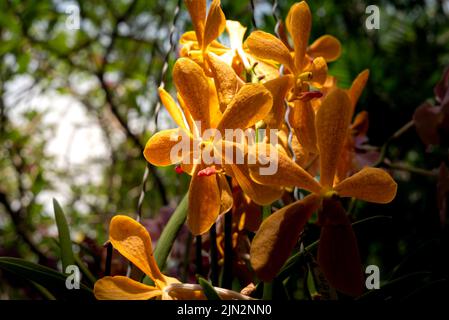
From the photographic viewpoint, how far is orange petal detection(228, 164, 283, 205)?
41 centimetres

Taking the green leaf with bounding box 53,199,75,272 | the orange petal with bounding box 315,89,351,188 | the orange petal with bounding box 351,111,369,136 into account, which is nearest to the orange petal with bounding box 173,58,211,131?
the orange petal with bounding box 315,89,351,188

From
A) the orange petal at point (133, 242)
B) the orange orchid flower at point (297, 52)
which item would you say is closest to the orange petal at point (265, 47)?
the orange orchid flower at point (297, 52)

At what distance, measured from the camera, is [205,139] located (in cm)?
45

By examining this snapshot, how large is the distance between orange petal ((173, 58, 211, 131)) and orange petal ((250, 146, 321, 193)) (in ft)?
0.29

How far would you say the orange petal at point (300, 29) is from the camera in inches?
19.8

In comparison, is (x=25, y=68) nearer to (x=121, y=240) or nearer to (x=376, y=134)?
(x=376, y=134)

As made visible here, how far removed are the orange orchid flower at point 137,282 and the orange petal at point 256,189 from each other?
0.28ft

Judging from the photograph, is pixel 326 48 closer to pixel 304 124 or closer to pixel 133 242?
pixel 304 124

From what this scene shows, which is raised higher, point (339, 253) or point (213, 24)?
point (213, 24)

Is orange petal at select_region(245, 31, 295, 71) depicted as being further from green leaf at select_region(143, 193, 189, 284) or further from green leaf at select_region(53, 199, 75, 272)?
green leaf at select_region(53, 199, 75, 272)

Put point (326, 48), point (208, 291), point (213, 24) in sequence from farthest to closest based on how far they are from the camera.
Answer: point (326, 48)
point (213, 24)
point (208, 291)

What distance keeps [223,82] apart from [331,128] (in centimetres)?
11

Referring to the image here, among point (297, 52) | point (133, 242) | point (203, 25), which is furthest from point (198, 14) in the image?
point (133, 242)
